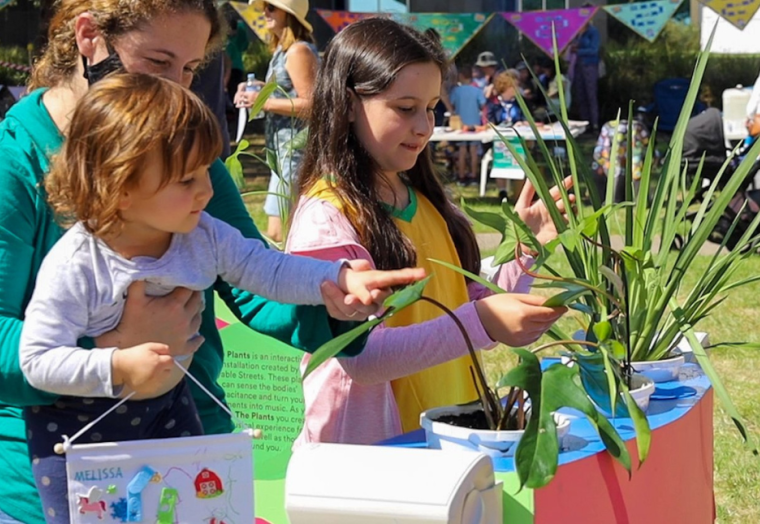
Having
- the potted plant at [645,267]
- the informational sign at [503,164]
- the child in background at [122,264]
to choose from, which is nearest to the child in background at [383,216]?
the potted plant at [645,267]

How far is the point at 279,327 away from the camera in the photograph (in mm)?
1726

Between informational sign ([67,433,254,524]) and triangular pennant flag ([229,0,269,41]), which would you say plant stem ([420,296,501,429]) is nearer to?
informational sign ([67,433,254,524])

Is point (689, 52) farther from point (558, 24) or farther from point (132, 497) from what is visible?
point (132, 497)

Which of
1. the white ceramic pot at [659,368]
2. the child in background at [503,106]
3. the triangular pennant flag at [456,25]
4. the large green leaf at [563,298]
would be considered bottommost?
the child in background at [503,106]

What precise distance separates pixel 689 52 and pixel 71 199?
671 inches

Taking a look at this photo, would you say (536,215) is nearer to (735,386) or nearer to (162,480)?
(162,480)

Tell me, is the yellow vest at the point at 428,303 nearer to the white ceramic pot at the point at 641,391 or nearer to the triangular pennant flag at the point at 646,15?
the white ceramic pot at the point at 641,391

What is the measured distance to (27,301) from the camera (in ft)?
5.22

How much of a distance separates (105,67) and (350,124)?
0.68m

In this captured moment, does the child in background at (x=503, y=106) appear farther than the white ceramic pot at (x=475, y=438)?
Yes

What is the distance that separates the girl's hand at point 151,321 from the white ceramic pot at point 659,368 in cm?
100

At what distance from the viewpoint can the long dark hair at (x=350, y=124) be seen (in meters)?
2.11

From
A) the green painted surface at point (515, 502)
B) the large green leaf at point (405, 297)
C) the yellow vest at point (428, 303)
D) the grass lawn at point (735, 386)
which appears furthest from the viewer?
the grass lawn at point (735, 386)

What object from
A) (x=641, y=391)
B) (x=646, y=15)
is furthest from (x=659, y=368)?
(x=646, y=15)
